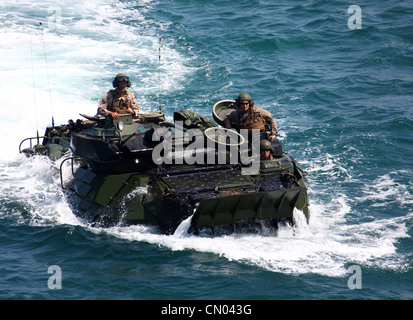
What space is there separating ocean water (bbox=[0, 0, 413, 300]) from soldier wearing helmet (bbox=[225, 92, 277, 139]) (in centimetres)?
242

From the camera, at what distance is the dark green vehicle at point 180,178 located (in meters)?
13.7

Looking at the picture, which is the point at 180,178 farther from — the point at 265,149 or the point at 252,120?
the point at 252,120

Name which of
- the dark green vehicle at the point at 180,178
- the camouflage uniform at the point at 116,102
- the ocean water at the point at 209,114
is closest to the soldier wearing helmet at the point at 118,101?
the camouflage uniform at the point at 116,102

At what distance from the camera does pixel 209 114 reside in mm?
22906

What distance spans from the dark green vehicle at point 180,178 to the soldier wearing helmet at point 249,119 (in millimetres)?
519

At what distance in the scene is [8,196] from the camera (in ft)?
56.4

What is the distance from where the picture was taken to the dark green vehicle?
13.7m

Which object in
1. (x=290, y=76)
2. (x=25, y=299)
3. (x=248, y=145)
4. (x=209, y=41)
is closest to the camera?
(x=25, y=299)

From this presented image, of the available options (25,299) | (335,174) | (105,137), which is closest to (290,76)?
(335,174)

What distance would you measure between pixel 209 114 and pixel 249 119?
616cm

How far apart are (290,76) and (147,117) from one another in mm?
9860

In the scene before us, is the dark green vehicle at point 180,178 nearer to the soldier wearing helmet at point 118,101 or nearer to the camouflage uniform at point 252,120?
the camouflage uniform at point 252,120

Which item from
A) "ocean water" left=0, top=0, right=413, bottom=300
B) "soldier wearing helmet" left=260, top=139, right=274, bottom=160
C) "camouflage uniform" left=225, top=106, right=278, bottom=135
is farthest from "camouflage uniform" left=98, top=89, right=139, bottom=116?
"soldier wearing helmet" left=260, top=139, right=274, bottom=160
